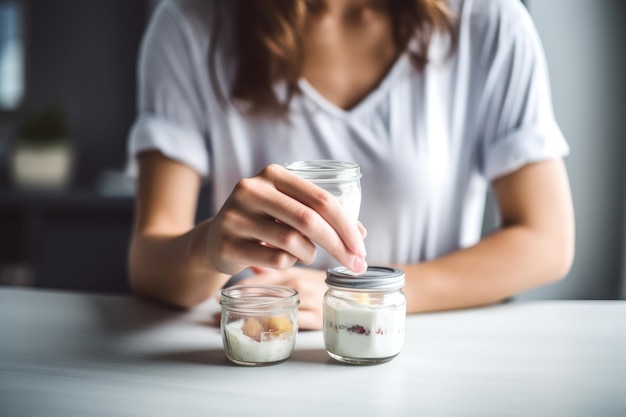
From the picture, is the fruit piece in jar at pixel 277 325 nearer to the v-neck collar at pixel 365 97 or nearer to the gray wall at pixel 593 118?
the v-neck collar at pixel 365 97

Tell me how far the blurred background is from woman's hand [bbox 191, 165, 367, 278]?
1.24m

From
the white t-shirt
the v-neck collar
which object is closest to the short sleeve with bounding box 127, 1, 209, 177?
the white t-shirt

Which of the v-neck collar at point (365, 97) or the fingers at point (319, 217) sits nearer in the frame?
the fingers at point (319, 217)

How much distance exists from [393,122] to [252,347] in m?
0.54

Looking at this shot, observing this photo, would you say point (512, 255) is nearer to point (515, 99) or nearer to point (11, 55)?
point (515, 99)

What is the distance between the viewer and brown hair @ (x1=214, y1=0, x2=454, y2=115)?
111cm

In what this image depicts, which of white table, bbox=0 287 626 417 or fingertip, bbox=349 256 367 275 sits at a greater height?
fingertip, bbox=349 256 367 275

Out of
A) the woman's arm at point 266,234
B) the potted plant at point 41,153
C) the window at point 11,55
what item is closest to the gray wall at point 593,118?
the woman's arm at point 266,234

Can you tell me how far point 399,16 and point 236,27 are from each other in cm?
28

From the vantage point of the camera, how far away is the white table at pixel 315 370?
0.60m

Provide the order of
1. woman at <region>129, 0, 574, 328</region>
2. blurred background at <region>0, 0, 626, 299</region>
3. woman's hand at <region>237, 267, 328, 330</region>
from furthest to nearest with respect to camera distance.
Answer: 1. blurred background at <region>0, 0, 626, 299</region>
2. woman at <region>129, 0, 574, 328</region>
3. woman's hand at <region>237, 267, 328, 330</region>

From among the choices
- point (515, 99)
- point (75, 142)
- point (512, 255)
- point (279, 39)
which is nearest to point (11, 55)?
point (75, 142)

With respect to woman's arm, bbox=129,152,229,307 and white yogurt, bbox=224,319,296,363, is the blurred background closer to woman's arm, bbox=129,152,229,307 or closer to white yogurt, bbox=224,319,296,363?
woman's arm, bbox=129,152,229,307

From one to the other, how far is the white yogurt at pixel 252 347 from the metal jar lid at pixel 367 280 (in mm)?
81
